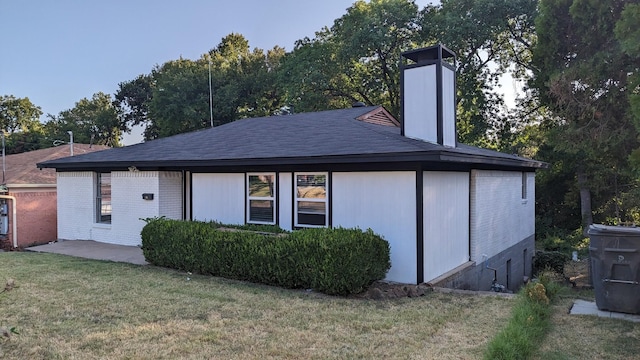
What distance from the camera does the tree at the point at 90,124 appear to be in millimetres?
39781

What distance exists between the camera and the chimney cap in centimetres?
873

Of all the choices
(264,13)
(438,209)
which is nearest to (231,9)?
(264,13)

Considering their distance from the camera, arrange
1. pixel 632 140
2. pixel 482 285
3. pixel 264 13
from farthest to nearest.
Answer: pixel 264 13, pixel 632 140, pixel 482 285

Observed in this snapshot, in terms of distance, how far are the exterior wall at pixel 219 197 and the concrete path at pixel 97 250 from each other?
5.77 ft

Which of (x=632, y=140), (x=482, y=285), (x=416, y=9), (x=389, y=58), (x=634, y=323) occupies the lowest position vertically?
(x=482, y=285)

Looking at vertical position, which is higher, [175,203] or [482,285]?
[175,203]

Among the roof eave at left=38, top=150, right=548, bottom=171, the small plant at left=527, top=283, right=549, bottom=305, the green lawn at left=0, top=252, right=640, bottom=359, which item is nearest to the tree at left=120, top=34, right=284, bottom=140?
the roof eave at left=38, top=150, right=548, bottom=171

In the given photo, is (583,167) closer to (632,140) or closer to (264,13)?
(632,140)

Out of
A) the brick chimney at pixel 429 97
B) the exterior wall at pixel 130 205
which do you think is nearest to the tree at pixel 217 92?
the exterior wall at pixel 130 205

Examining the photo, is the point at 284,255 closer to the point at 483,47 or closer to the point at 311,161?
the point at 311,161

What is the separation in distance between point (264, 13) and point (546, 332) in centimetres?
1899

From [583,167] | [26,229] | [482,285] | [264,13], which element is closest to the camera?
[482,285]

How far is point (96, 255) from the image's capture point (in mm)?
10500

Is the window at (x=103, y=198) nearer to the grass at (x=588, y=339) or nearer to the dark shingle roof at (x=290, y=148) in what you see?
the dark shingle roof at (x=290, y=148)
